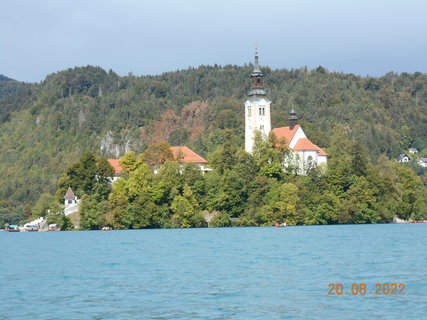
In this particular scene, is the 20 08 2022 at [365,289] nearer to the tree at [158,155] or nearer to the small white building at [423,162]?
the tree at [158,155]

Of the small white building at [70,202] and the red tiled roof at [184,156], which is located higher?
the red tiled roof at [184,156]

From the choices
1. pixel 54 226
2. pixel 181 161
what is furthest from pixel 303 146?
pixel 54 226

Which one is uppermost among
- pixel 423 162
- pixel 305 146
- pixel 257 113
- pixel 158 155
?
pixel 257 113

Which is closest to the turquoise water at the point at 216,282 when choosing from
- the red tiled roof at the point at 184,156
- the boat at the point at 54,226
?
the boat at the point at 54,226

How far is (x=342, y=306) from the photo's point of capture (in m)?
25.5

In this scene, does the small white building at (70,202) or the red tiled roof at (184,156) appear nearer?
the small white building at (70,202)

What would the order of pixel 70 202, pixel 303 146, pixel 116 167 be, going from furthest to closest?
pixel 116 167
pixel 303 146
pixel 70 202

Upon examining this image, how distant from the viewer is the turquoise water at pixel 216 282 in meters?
25.2

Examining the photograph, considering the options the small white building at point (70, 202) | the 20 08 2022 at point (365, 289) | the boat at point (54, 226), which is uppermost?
the small white building at point (70, 202)

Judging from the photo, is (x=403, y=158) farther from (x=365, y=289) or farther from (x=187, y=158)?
(x=365, y=289)

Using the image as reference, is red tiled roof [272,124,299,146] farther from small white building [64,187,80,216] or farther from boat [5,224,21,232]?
boat [5,224,21,232]

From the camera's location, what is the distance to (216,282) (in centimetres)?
3238

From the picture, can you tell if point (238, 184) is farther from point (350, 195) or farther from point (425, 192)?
point (425, 192)

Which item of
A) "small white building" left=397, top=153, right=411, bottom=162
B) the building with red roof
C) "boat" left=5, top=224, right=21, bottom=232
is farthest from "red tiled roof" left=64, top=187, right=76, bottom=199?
"small white building" left=397, top=153, right=411, bottom=162
